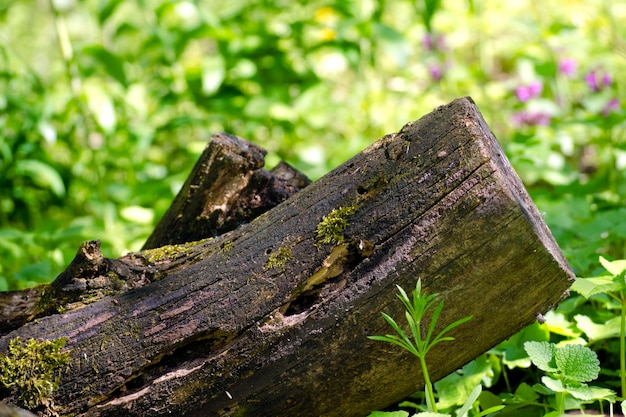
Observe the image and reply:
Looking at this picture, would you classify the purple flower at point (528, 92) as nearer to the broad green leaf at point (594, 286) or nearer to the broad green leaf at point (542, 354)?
the broad green leaf at point (594, 286)

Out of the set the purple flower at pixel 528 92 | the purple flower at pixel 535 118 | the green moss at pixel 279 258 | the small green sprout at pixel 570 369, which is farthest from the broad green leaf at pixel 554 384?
the purple flower at pixel 535 118

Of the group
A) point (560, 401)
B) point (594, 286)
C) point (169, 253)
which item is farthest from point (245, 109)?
point (560, 401)

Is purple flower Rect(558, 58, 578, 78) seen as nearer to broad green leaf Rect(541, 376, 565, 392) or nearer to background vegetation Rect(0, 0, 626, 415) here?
background vegetation Rect(0, 0, 626, 415)

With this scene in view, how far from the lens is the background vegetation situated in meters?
3.07

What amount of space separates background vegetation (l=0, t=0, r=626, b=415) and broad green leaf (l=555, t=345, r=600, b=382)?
21.0 inches

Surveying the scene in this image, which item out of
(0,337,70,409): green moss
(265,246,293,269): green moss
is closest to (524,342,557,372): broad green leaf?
(265,246,293,269): green moss

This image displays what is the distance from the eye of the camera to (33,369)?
1555 mm

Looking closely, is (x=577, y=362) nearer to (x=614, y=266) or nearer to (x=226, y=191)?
(x=614, y=266)

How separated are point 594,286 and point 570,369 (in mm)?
250

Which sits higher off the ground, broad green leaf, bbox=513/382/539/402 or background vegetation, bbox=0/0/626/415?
background vegetation, bbox=0/0/626/415

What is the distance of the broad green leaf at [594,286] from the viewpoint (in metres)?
1.54

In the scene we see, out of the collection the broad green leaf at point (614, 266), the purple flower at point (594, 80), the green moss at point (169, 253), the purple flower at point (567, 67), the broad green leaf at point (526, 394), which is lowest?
the broad green leaf at point (526, 394)

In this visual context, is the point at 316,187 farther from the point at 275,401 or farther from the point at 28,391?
the point at 28,391

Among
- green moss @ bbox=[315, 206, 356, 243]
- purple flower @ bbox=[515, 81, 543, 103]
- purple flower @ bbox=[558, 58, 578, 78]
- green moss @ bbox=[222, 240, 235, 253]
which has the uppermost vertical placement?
purple flower @ bbox=[558, 58, 578, 78]
